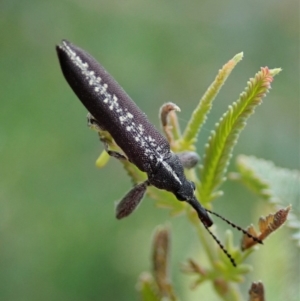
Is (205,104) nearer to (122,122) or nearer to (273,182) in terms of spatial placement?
(273,182)

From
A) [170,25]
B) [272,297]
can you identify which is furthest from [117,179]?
[272,297]

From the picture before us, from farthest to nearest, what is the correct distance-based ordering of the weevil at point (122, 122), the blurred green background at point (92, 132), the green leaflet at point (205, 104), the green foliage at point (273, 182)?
1. the blurred green background at point (92, 132)
2. the weevil at point (122, 122)
3. the green foliage at point (273, 182)
4. the green leaflet at point (205, 104)

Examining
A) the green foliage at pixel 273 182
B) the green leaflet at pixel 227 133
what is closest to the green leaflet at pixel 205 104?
the green leaflet at pixel 227 133

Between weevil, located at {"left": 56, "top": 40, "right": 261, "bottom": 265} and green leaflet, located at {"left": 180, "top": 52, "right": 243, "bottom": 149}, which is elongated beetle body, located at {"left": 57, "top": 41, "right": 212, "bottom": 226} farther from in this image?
green leaflet, located at {"left": 180, "top": 52, "right": 243, "bottom": 149}

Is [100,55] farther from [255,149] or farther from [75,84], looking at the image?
[75,84]

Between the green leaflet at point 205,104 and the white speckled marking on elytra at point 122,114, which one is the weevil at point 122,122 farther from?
the green leaflet at point 205,104

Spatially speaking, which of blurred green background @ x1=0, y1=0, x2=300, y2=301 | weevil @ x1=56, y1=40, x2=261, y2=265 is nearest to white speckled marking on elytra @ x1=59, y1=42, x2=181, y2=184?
weevil @ x1=56, y1=40, x2=261, y2=265
